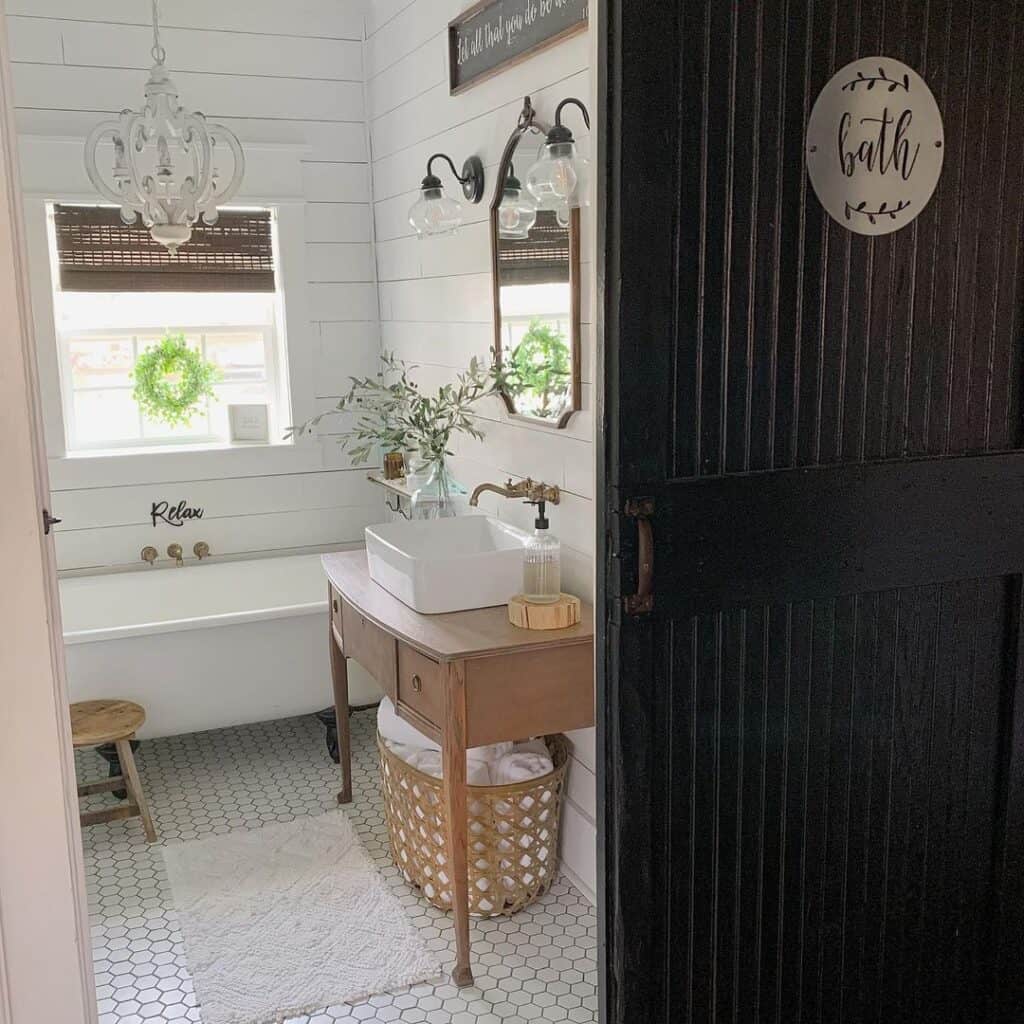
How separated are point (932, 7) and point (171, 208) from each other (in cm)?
217

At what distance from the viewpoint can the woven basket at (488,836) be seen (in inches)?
112

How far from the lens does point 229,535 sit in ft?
14.6

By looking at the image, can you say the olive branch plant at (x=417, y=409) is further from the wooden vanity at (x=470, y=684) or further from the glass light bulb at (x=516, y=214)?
the wooden vanity at (x=470, y=684)

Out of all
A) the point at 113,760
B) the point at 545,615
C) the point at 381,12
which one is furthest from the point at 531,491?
the point at 381,12

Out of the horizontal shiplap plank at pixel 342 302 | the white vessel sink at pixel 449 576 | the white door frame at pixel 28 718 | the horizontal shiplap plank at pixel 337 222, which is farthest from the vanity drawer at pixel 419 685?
the horizontal shiplap plank at pixel 337 222

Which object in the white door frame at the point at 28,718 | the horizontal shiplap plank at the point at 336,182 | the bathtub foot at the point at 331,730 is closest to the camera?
the white door frame at the point at 28,718

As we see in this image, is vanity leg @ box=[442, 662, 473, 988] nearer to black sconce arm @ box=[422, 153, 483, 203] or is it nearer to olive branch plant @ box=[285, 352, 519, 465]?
olive branch plant @ box=[285, 352, 519, 465]

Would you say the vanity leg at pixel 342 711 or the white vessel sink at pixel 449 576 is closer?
the white vessel sink at pixel 449 576

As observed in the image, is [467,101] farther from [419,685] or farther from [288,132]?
[419,685]

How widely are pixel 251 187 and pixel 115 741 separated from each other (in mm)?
2180

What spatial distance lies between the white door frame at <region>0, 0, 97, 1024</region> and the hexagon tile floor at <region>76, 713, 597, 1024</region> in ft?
2.87

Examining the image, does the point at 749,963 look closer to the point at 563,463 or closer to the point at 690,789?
the point at 690,789

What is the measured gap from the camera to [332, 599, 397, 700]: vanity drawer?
2.83 meters

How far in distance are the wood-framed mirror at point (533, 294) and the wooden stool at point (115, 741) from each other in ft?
4.93
